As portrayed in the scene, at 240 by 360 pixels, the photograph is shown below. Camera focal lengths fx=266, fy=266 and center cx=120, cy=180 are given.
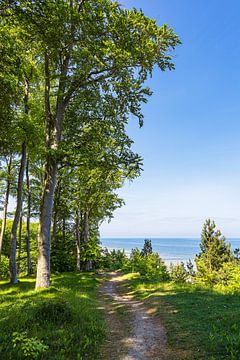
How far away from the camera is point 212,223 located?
156ft

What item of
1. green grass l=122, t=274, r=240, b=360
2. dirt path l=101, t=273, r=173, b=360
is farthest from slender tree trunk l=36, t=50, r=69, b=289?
green grass l=122, t=274, r=240, b=360

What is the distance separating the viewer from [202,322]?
7859 millimetres

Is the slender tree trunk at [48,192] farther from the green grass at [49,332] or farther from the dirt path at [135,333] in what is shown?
the green grass at [49,332]

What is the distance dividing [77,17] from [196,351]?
10458mm

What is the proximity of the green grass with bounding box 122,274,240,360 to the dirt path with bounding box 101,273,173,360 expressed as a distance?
0.36 meters

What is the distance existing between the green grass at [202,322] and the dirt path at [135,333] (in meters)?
0.36

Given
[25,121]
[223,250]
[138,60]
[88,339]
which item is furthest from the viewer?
[223,250]

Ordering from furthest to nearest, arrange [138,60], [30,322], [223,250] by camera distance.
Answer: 1. [223,250]
2. [138,60]
3. [30,322]

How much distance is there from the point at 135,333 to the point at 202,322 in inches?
79.0

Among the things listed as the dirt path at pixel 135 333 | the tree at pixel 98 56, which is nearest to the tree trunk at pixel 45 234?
the tree at pixel 98 56

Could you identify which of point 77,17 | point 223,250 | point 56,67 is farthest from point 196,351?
point 223,250

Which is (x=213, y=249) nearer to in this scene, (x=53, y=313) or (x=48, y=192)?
(x=48, y=192)

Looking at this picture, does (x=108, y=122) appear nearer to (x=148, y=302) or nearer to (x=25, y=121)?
A: (x=25, y=121)

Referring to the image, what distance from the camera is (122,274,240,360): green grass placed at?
5.85 m
